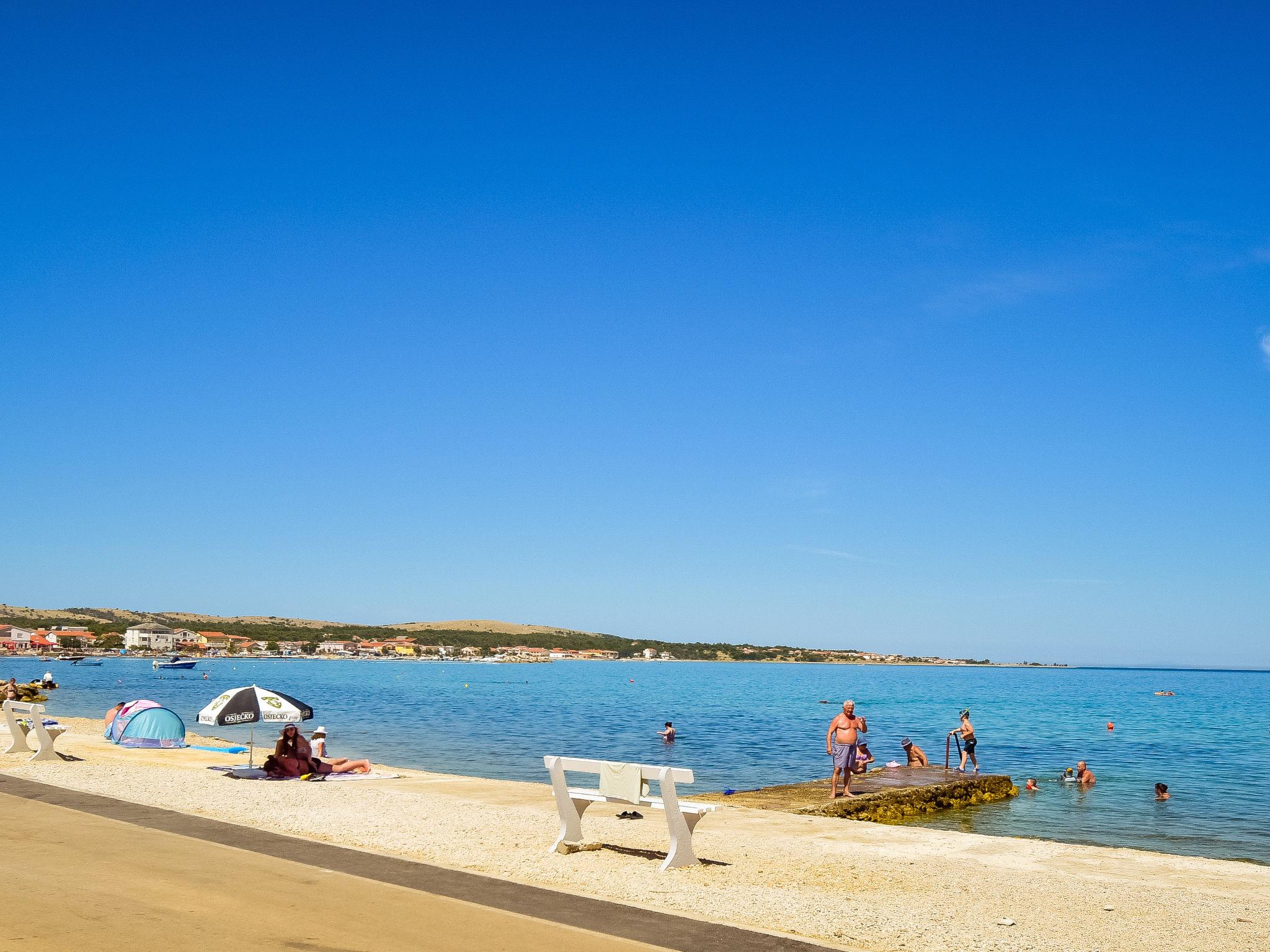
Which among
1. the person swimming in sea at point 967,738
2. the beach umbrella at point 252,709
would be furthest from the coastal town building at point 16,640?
the person swimming in sea at point 967,738

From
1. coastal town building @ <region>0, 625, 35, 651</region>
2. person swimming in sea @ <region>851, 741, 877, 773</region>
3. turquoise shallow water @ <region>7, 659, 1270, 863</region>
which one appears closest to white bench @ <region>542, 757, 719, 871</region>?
person swimming in sea @ <region>851, 741, 877, 773</region>

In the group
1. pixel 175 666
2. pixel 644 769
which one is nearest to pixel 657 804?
pixel 644 769

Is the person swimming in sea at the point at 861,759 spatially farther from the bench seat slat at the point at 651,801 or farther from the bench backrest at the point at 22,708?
the bench backrest at the point at 22,708

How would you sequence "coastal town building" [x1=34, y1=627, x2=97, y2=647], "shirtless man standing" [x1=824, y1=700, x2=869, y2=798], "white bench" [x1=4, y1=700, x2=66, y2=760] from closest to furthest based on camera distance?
"shirtless man standing" [x1=824, y1=700, x2=869, y2=798] < "white bench" [x1=4, y1=700, x2=66, y2=760] < "coastal town building" [x1=34, y1=627, x2=97, y2=647]

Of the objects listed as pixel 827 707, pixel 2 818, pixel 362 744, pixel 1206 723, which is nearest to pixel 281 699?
pixel 2 818

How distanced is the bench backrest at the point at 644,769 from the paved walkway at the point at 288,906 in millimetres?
1743

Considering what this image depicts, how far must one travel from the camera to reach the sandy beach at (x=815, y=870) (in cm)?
839

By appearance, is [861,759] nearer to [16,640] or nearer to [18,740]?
[18,740]

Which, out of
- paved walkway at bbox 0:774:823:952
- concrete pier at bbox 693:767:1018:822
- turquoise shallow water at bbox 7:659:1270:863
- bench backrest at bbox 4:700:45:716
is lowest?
turquoise shallow water at bbox 7:659:1270:863

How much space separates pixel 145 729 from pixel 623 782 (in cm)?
1802

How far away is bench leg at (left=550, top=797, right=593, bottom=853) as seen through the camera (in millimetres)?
11484

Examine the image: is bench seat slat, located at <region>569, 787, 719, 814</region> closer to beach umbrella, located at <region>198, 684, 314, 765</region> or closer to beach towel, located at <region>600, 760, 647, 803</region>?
beach towel, located at <region>600, 760, 647, 803</region>

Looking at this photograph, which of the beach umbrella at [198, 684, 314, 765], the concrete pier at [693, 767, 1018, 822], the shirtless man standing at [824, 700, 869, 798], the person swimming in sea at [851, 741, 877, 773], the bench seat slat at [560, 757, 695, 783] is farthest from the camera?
the person swimming in sea at [851, 741, 877, 773]

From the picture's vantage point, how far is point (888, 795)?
1933cm
